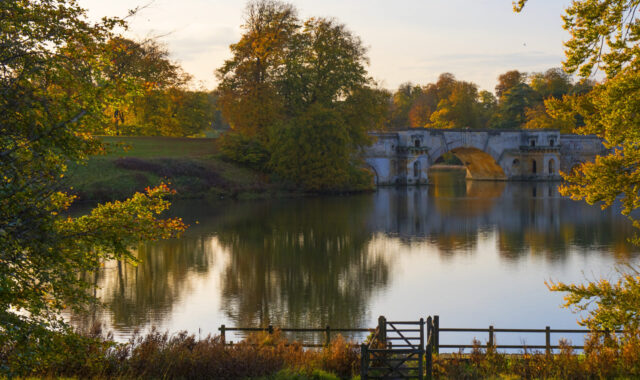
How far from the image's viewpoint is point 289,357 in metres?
11.7

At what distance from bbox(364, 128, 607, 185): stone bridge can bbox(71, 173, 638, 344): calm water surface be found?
2290 cm

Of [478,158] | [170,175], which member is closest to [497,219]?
[170,175]

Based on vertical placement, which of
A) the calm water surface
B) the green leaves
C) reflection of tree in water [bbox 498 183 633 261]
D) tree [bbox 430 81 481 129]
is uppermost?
tree [bbox 430 81 481 129]

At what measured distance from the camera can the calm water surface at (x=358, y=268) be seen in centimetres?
1674

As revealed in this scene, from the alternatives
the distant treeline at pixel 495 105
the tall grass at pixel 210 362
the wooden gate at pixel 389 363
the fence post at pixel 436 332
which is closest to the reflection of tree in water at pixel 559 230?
the fence post at pixel 436 332

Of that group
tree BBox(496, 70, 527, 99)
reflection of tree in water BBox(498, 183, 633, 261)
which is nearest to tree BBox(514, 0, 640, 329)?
reflection of tree in water BBox(498, 183, 633, 261)

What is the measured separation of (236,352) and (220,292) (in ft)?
25.7

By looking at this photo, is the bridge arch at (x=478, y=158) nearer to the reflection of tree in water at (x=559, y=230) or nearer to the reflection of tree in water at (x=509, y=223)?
the reflection of tree in water at (x=509, y=223)

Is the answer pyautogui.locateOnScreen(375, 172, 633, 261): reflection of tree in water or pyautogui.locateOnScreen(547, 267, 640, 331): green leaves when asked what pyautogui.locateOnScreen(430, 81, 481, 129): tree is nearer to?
pyautogui.locateOnScreen(375, 172, 633, 261): reflection of tree in water

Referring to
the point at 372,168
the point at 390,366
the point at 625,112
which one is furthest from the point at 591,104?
the point at 372,168

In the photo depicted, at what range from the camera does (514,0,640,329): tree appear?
1112 cm

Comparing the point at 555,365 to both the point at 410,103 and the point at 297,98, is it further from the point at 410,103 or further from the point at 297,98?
the point at 410,103

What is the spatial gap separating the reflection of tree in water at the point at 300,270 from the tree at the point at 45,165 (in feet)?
25.1

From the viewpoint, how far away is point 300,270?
22.2 meters
